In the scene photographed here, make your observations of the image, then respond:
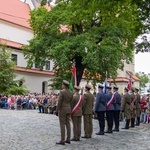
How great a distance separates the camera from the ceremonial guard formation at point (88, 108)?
36.6ft

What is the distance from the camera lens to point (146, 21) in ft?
54.0

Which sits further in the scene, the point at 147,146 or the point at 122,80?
the point at 122,80

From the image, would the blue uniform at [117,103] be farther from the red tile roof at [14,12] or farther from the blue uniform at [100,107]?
the red tile roof at [14,12]

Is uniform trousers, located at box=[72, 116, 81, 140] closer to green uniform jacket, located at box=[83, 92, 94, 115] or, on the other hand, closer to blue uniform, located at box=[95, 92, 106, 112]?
green uniform jacket, located at box=[83, 92, 94, 115]

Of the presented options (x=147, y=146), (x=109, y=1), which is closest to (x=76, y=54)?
(x=109, y=1)

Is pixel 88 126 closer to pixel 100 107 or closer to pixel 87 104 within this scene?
pixel 87 104

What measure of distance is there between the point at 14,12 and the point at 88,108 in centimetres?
4381

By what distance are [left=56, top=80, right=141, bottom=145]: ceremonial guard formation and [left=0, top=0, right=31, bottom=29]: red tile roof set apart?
3560 cm

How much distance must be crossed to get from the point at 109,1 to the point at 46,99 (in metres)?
16.4

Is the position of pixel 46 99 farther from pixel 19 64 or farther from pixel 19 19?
pixel 19 19

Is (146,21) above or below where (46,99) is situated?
above

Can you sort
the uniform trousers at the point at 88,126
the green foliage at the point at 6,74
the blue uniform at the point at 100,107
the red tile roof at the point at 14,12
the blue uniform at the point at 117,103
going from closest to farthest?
the uniform trousers at the point at 88,126
the blue uniform at the point at 100,107
the blue uniform at the point at 117,103
the green foliage at the point at 6,74
the red tile roof at the point at 14,12

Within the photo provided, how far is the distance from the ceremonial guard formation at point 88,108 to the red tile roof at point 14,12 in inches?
1402

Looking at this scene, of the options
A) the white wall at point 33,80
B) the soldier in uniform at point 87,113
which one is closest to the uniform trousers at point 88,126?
the soldier in uniform at point 87,113
